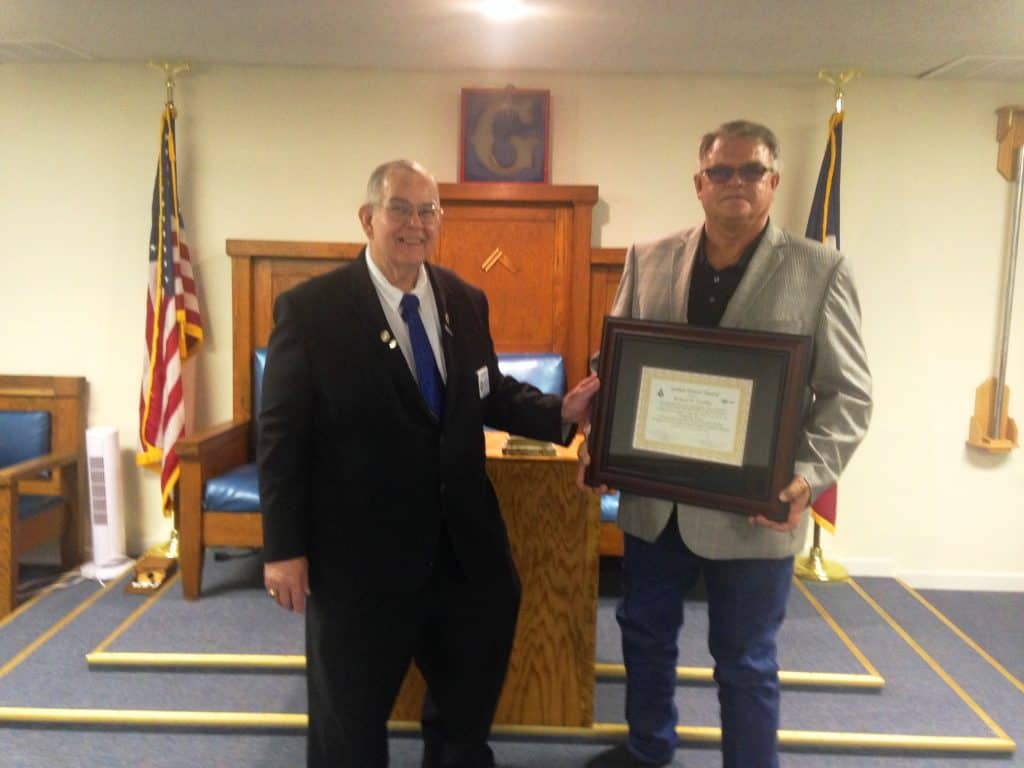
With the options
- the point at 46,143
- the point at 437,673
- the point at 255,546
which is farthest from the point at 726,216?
the point at 46,143

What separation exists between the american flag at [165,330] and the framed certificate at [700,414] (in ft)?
7.50

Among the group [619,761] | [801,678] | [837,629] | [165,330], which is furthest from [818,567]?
[165,330]

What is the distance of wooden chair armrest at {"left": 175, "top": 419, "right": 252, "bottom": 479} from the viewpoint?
2.86 metres

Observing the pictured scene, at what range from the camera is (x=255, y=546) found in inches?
113

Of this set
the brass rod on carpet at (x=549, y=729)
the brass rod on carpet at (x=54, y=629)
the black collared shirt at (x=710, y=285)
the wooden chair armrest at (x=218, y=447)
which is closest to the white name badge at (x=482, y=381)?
the black collared shirt at (x=710, y=285)

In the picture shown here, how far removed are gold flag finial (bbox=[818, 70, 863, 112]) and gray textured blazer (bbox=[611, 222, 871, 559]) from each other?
1.91 m

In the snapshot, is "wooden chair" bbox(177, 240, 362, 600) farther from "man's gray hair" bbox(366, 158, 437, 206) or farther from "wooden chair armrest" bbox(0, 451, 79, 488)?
"man's gray hair" bbox(366, 158, 437, 206)

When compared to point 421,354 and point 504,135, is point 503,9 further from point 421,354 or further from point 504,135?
point 421,354

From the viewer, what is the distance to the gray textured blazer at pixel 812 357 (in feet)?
5.19

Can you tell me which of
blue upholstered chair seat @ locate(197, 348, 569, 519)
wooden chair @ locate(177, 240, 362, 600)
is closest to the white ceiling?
wooden chair @ locate(177, 240, 362, 600)

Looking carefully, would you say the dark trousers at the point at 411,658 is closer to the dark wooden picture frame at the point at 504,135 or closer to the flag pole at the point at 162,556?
the flag pole at the point at 162,556

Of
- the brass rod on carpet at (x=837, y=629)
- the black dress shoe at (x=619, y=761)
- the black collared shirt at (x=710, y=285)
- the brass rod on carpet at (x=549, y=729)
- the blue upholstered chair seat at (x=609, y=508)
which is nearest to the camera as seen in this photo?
the black collared shirt at (x=710, y=285)

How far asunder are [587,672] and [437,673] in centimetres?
53

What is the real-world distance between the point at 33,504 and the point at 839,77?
3.86m
